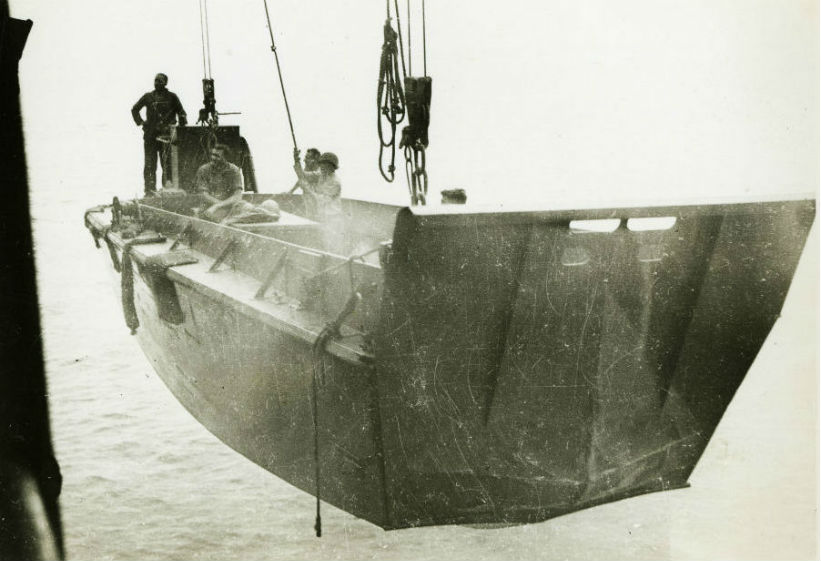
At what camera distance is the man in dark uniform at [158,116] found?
907 cm

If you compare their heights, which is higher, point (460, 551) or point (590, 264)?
point (590, 264)

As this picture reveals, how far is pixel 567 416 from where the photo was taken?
371cm

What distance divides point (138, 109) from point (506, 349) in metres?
7.28

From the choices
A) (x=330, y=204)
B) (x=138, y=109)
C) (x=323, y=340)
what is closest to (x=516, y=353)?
(x=323, y=340)

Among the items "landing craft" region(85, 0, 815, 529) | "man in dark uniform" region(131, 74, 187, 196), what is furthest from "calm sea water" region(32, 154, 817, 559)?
"man in dark uniform" region(131, 74, 187, 196)

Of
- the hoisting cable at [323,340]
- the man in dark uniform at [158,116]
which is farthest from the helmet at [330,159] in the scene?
the hoisting cable at [323,340]

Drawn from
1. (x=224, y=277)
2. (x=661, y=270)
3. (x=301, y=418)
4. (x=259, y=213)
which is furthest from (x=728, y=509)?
(x=259, y=213)

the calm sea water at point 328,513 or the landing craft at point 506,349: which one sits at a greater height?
the landing craft at point 506,349

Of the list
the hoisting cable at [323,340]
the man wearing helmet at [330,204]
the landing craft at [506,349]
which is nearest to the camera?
the landing craft at [506,349]

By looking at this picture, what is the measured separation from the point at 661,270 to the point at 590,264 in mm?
397

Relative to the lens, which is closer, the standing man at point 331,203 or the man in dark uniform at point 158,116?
the standing man at point 331,203

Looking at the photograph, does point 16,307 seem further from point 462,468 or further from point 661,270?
point 661,270

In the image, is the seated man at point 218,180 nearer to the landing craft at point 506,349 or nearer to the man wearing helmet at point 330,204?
the man wearing helmet at point 330,204

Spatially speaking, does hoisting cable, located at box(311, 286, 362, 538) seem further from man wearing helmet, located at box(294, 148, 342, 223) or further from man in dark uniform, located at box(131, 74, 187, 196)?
man in dark uniform, located at box(131, 74, 187, 196)
